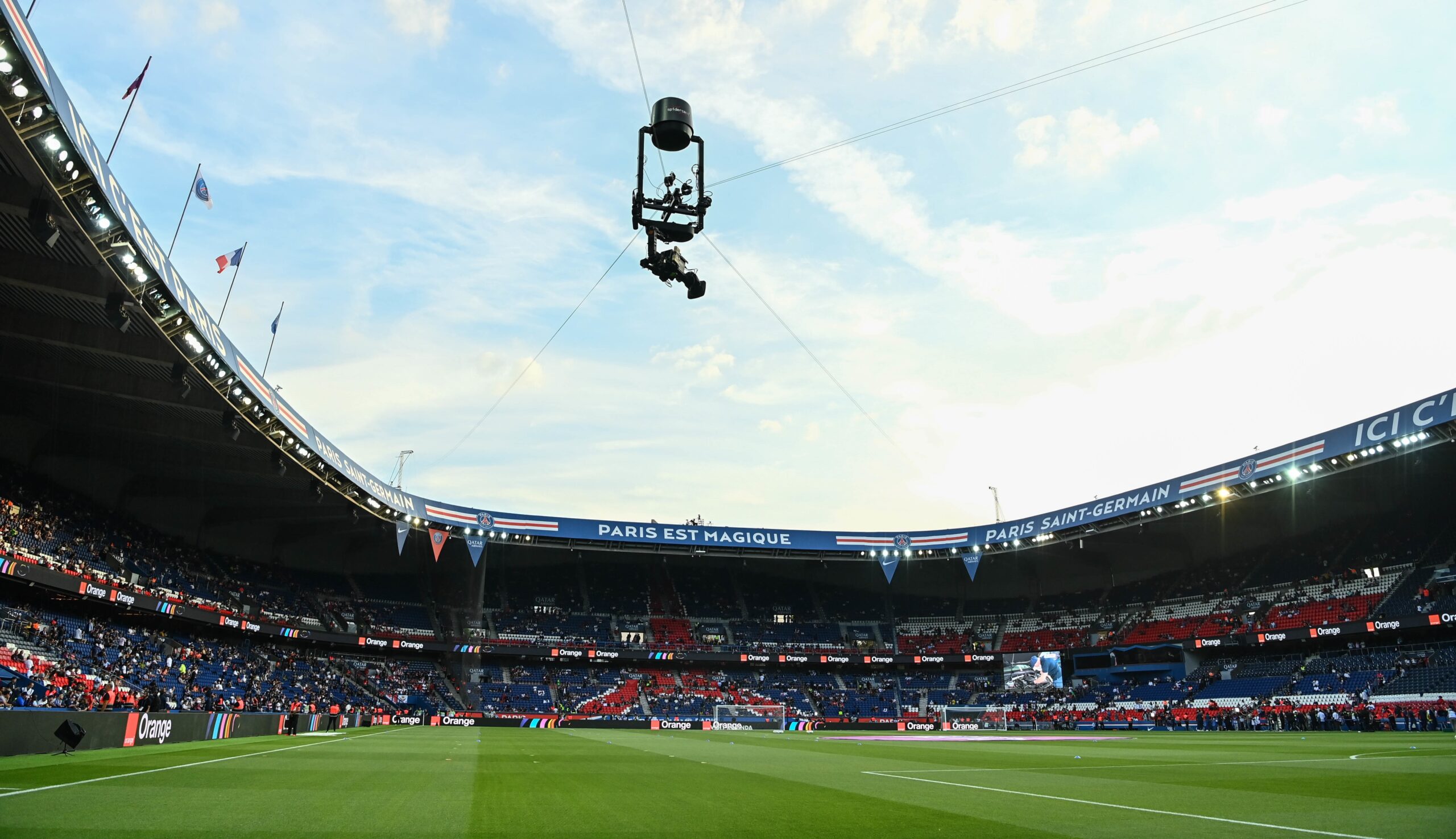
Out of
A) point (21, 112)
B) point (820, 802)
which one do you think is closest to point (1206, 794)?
point (820, 802)

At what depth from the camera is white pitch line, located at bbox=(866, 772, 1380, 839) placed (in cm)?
777

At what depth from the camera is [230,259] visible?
27734mm

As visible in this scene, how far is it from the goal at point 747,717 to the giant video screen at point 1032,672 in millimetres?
17462

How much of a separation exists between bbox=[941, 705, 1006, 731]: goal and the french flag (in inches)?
1811

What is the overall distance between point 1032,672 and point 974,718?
696 centimetres

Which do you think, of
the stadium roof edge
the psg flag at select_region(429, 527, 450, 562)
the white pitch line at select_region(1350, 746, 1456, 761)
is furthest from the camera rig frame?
the psg flag at select_region(429, 527, 450, 562)

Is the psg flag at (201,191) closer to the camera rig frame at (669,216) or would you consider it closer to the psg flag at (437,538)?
the camera rig frame at (669,216)

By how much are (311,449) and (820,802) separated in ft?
111

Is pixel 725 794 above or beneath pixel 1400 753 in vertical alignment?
above

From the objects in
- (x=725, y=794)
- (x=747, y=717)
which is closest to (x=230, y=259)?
(x=725, y=794)

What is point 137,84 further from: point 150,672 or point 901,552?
point 901,552

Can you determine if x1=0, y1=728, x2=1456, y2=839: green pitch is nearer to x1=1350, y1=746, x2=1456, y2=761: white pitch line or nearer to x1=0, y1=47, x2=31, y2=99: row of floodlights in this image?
x1=1350, y1=746, x2=1456, y2=761: white pitch line

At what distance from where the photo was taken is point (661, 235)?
571 inches

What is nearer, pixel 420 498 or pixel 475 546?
pixel 420 498
